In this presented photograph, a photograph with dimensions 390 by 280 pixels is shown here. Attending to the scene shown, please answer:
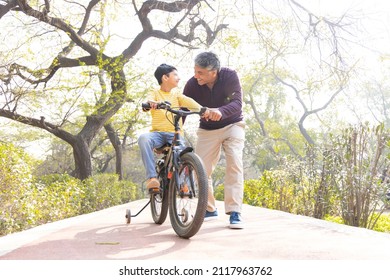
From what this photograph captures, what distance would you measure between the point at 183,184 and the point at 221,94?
136 centimetres

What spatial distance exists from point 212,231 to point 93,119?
1178 cm

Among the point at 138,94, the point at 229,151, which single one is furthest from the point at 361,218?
the point at 138,94

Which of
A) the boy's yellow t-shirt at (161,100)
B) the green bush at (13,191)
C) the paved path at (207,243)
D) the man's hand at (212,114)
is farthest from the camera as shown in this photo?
the green bush at (13,191)

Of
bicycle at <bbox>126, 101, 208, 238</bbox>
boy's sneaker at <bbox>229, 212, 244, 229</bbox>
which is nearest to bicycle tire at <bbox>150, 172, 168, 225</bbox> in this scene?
bicycle at <bbox>126, 101, 208, 238</bbox>

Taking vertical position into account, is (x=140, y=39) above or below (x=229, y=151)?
above

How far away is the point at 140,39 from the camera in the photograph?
1532 cm

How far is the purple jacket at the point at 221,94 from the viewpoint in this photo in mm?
5219

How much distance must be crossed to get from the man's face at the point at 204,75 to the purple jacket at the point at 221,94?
0.13m

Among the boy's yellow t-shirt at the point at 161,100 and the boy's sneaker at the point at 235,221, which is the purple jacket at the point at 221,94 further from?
the boy's sneaker at the point at 235,221

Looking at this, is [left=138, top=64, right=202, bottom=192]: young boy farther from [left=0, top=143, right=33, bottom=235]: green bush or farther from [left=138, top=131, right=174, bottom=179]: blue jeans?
[left=0, top=143, right=33, bottom=235]: green bush

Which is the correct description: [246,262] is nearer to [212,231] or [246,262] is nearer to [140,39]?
[212,231]

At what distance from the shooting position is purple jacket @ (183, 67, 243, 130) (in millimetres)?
5219

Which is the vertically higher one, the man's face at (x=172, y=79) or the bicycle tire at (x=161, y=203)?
the man's face at (x=172, y=79)

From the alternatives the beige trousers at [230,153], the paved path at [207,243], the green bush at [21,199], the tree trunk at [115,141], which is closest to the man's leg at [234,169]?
the beige trousers at [230,153]
